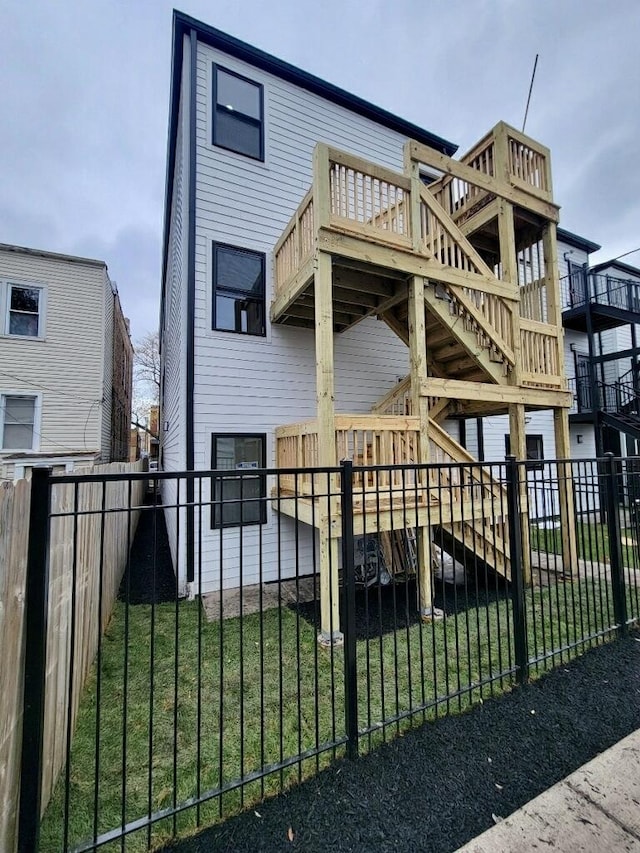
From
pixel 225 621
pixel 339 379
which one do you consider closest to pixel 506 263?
pixel 339 379

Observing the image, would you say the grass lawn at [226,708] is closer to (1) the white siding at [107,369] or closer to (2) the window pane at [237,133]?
(2) the window pane at [237,133]

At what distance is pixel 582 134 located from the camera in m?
11.0

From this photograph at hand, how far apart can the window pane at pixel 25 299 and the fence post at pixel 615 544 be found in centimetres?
1414

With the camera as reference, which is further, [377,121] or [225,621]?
[377,121]

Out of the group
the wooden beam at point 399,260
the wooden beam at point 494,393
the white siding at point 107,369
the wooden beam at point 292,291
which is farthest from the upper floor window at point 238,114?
the white siding at point 107,369

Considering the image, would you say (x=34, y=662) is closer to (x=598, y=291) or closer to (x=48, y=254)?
(x=48, y=254)

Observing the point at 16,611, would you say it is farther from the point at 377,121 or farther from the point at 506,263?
the point at 377,121

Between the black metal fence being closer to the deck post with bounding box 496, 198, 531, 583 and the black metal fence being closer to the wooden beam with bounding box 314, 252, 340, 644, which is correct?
the wooden beam with bounding box 314, 252, 340, 644

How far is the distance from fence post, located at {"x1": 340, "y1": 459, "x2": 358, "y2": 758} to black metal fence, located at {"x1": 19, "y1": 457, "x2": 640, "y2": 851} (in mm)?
10

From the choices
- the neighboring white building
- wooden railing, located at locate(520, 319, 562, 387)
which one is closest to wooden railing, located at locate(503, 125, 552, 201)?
wooden railing, located at locate(520, 319, 562, 387)

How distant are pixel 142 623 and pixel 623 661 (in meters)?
5.06

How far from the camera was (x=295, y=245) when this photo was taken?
568 centimetres

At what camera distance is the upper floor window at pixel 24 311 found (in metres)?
11.1

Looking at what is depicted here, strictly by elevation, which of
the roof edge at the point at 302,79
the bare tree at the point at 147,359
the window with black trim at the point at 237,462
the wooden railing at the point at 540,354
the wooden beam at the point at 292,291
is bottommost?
the window with black trim at the point at 237,462
